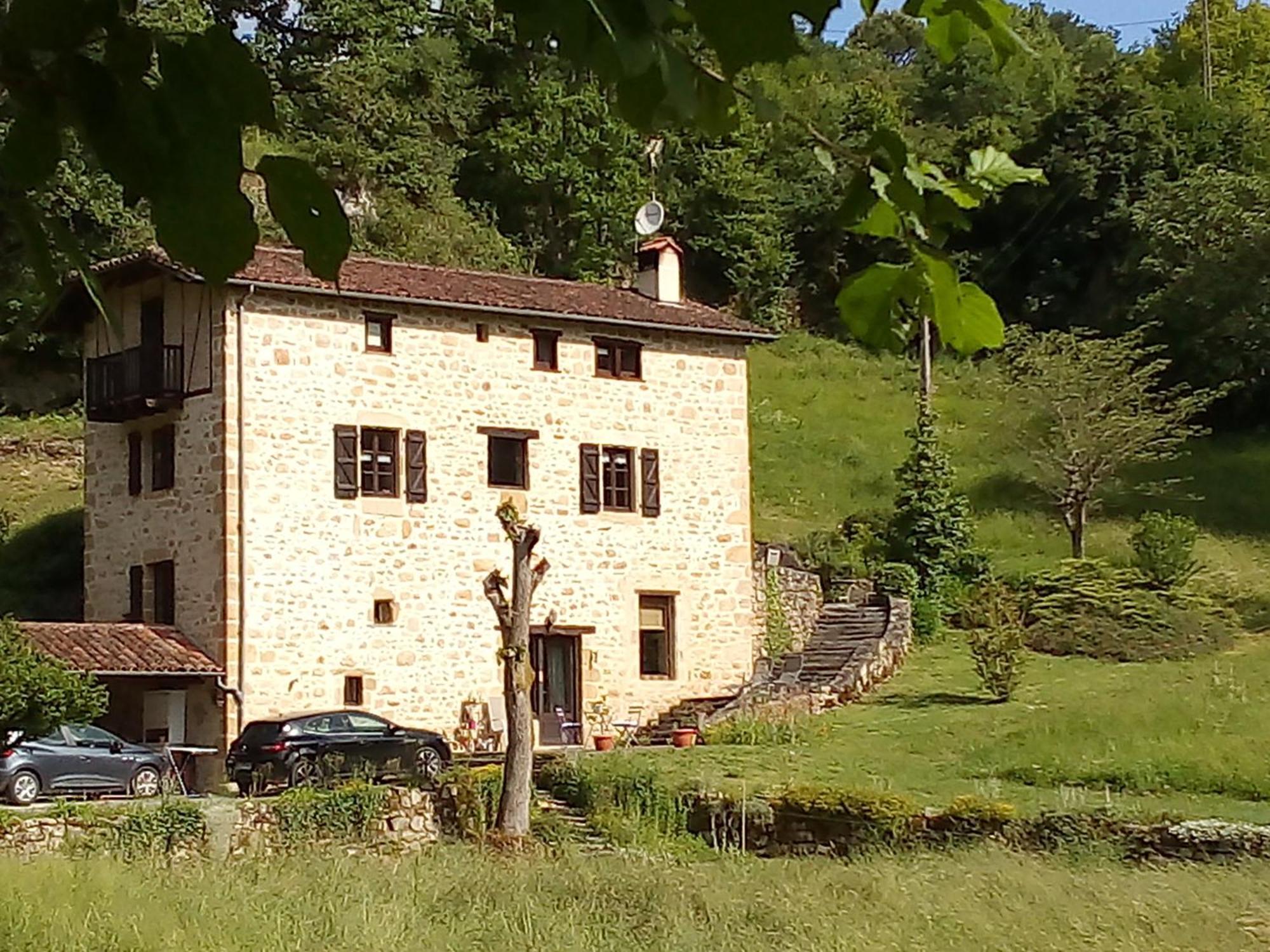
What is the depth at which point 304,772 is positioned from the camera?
24500mm

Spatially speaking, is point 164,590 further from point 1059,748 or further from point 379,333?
point 1059,748

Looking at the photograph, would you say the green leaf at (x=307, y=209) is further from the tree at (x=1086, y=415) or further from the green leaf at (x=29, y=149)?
the tree at (x=1086, y=415)

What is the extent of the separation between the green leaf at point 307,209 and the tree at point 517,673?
→ 1854cm

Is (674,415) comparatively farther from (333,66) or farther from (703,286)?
(703,286)

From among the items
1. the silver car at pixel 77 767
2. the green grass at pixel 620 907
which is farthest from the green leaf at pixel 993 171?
the silver car at pixel 77 767

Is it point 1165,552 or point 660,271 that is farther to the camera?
point 1165,552

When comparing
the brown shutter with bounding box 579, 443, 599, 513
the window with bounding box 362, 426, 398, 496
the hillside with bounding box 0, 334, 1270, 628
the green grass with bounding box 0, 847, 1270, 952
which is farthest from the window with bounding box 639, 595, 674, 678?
the green grass with bounding box 0, 847, 1270, 952

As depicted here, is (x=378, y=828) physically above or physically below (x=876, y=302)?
below

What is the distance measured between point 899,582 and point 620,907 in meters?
22.2

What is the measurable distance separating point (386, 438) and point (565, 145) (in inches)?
842

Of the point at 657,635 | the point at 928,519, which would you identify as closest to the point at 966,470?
the point at 928,519

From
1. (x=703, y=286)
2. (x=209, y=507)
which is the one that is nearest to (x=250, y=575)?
(x=209, y=507)

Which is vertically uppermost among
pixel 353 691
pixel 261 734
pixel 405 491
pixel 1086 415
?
pixel 1086 415

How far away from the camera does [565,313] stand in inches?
1199
